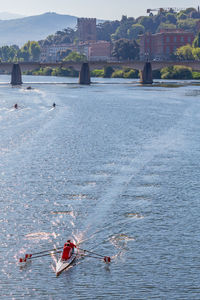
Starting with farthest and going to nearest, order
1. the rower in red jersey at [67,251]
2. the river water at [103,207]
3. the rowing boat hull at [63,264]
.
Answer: the rower in red jersey at [67,251] → the rowing boat hull at [63,264] → the river water at [103,207]

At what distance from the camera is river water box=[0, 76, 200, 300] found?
34500 mm

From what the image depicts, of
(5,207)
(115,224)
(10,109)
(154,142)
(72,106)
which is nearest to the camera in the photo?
(115,224)

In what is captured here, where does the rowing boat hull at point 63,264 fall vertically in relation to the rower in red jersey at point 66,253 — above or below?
below

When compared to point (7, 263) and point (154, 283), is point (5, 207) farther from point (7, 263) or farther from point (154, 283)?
point (154, 283)

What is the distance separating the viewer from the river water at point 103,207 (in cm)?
3450

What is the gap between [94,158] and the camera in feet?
235

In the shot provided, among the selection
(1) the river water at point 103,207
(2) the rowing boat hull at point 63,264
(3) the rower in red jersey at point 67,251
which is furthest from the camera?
(3) the rower in red jersey at point 67,251

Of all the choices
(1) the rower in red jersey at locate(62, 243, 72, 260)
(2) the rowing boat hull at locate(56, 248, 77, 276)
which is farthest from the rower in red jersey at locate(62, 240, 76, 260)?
(2) the rowing boat hull at locate(56, 248, 77, 276)

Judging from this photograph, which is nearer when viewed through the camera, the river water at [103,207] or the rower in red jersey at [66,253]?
the river water at [103,207]

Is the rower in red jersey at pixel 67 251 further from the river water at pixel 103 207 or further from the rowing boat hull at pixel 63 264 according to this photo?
the river water at pixel 103 207

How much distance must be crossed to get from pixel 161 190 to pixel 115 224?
11.9m

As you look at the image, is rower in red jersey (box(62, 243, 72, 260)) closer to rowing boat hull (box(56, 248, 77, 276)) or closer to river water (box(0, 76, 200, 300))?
rowing boat hull (box(56, 248, 77, 276))

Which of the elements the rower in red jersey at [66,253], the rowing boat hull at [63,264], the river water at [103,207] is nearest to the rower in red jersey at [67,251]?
the rower in red jersey at [66,253]

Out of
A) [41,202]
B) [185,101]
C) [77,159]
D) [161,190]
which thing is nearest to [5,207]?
[41,202]
